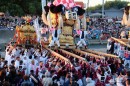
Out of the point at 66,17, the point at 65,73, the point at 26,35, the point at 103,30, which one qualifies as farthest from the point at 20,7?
the point at 65,73

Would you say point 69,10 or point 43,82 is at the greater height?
point 69,10

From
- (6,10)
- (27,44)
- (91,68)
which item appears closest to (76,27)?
(27,44)

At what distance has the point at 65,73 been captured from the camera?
43.7 ft

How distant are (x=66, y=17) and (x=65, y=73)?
939 cm

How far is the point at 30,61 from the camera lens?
1638 centimetres

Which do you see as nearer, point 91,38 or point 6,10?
point 91,38

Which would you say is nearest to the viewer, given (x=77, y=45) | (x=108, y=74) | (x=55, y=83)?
(x=55, y=83)

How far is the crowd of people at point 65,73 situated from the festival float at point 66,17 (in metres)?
4.81

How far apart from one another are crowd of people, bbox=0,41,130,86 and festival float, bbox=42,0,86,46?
15.8 feet

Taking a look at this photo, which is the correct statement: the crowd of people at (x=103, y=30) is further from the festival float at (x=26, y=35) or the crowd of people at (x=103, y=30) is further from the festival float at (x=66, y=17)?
the festival float at (x=26, y=35)

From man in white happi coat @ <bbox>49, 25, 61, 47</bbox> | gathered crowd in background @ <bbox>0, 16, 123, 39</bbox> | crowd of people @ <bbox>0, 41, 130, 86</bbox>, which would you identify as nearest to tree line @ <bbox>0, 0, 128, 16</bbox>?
gathered crowd in background @ <bbox>0, 16, 123, 39</bbox>

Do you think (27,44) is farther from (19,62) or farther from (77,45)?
(19,62)

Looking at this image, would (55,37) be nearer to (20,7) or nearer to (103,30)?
(103,30)

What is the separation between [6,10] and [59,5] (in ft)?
80.5
